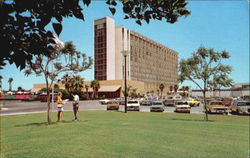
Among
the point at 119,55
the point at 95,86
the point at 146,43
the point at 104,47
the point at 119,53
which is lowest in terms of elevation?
the point at 95,86

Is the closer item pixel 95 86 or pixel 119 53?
pixel 95 86

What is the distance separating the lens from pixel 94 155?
621cm

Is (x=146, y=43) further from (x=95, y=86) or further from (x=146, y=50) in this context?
(x=95, y=86)

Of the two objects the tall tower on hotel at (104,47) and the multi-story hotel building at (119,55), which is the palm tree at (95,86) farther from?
the tall tower on hotel at (104,47)

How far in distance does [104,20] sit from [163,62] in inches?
2221

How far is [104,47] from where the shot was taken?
106688 mm

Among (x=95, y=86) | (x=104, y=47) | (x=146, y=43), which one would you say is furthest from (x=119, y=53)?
(x=95, y=86)

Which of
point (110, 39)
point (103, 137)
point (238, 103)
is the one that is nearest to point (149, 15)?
point (103, 137)

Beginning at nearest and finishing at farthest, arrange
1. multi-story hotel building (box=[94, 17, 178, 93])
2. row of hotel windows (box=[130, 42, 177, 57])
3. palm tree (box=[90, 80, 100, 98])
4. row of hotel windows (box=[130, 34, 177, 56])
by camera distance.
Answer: palm tree (box=[90, 80, 100, 98]), multi-story hotel building (box=[94, 17, 178, 93]), row of hotel windows (box=[130, 34, 177, 56]), row of hotel windows (box=[130, 42, 177, 57])

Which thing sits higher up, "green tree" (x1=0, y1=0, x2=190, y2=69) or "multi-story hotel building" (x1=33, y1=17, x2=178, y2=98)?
"multi-story hotel building" (x1=33, y1=17, x2=178, y2=98)

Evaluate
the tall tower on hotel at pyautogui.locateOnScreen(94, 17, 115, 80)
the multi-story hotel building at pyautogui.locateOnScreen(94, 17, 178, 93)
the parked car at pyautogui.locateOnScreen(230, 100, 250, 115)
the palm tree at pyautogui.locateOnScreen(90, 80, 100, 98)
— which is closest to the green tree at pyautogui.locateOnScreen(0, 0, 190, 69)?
the parked car at pyautogui.locateOnScreen(230, 100, 250, 115)

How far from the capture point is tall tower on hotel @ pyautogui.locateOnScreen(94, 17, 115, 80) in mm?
103812

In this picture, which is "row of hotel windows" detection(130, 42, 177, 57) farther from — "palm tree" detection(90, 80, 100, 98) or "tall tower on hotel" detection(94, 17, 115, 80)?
"palm tree" detection(90, 80, 100, 98)

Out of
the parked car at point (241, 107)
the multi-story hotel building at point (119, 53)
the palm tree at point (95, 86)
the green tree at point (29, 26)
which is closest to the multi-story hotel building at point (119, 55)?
the multi-story hotel building at point (119, 53)
